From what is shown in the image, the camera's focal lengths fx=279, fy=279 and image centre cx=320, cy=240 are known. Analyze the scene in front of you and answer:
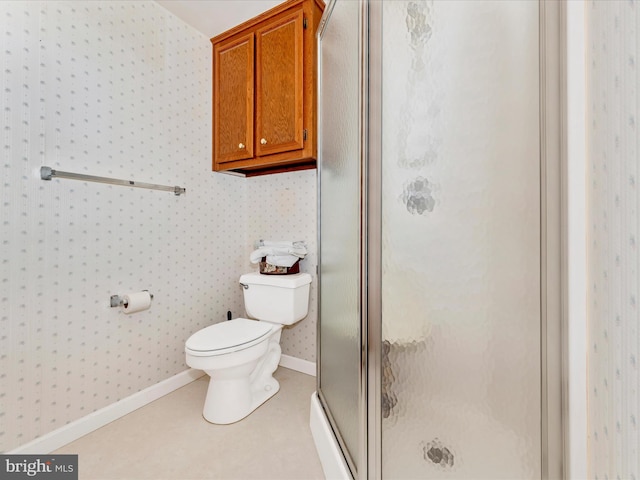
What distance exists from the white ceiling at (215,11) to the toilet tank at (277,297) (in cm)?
157

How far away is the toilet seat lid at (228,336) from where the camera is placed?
132 centimetres

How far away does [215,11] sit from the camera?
5.35 feet

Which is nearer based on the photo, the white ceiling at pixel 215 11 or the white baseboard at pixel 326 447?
the white baseboard at pixel 326 447

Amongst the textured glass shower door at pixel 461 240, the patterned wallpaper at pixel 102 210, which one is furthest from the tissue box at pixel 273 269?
the textured glass shower door at pixel 461 240

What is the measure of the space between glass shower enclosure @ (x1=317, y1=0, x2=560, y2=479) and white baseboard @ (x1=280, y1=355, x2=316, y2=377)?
3.12 feet

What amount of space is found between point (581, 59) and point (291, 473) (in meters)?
1.49

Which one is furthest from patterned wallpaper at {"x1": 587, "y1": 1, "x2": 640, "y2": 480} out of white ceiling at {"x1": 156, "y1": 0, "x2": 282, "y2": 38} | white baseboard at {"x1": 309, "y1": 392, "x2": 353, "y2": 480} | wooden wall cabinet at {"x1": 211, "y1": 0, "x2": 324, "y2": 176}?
white ceiling at {"x1": 156, "y1": 0, "x2": 282, "y2": 38}

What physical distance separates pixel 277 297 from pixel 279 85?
124 cm

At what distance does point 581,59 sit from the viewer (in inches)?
19.6

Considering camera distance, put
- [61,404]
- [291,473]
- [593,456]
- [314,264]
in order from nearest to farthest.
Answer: [593,456] < [291,473] < [61,404] < [314,264]

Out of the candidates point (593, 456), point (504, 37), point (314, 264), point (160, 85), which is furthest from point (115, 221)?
point (593, 456)

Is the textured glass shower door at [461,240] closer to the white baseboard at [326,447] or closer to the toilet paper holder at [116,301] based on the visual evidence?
the white baseboard at [326,447]

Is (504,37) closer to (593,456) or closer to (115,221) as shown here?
(593,456)

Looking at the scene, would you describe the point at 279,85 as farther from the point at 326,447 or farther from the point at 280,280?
the point at 326,447
